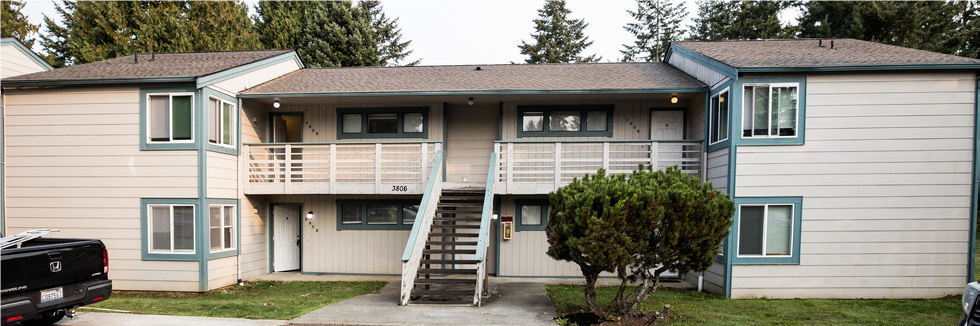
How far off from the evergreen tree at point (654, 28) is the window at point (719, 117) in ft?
86.3

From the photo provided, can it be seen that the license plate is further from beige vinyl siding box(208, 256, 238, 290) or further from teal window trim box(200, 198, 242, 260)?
beige vinyl siding box(208, 256, 238, 290)


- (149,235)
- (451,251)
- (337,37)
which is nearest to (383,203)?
(451,251)

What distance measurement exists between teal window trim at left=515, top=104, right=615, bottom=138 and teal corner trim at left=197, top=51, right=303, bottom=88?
652 cm

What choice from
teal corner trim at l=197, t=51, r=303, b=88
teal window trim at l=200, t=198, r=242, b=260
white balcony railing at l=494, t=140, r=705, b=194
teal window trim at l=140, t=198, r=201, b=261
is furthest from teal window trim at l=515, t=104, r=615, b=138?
teal window trim at l=140, t=198, r=201, b=261

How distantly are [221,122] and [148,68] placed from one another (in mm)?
2213

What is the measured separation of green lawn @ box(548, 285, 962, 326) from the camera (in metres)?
7.44

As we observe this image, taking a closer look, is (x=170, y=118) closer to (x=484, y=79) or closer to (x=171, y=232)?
(x=171, y=232)

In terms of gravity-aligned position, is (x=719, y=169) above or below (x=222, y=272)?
above

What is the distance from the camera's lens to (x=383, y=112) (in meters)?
12.6

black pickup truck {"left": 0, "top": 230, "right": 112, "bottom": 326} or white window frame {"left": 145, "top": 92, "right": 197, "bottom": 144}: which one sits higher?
white window frame {"left": 145, "top": 92, "right": 197, "bottom": 144}

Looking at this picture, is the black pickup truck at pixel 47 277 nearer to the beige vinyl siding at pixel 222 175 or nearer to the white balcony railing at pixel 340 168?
the beige vinyl siding at pixel 222 175

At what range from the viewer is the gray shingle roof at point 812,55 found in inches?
356

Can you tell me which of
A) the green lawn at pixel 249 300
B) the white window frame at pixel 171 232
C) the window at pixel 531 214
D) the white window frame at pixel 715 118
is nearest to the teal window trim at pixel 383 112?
the window at pixel 531 214

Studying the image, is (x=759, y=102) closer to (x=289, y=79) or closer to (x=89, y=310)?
(x=289, y=79)
